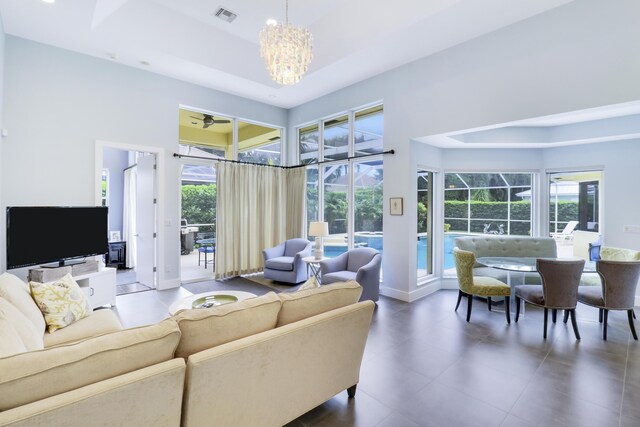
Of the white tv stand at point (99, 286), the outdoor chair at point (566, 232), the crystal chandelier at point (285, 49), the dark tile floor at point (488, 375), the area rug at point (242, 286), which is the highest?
the crystal chandelier at point (285, 49)

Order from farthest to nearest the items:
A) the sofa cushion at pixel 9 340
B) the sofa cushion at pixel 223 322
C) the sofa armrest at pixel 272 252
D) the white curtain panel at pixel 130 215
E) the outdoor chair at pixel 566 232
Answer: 1. the white curtain panel at pixel 130 215
2. the sofa armrest at pixel 272 252
3. the outdoor chair at pixel 566 232
4. the sofa cushion at pixel 223 322
5. the sofa cushion at pixel 9 340

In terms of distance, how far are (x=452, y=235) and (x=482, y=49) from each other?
10.4ft

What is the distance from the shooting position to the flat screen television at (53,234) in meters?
3.74

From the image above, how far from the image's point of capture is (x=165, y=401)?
1.45 meters

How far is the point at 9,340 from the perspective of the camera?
5.32ft

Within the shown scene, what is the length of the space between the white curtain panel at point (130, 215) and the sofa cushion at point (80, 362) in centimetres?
660

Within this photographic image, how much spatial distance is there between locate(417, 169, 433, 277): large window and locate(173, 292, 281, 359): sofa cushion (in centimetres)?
400

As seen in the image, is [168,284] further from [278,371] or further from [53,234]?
[278,371]

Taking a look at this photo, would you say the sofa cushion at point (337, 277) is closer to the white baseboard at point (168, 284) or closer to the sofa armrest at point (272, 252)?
the sofa armrest at point (272, 252)

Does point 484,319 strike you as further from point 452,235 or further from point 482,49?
point 482,49

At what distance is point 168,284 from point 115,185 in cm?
336

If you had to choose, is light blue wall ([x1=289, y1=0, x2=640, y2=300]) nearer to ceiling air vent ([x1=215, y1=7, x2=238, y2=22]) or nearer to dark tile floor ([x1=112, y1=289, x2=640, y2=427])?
dark tile floor ([x1=112, y1=289, x2=640, y2=427])

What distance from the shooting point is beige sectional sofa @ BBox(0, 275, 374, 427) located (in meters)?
1.21

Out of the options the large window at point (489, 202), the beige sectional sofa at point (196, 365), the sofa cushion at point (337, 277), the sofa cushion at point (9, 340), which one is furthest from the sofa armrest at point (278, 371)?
the large window at point (489, 202)
